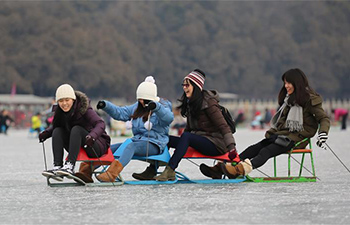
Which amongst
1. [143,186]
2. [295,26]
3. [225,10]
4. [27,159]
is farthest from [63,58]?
[143,186]

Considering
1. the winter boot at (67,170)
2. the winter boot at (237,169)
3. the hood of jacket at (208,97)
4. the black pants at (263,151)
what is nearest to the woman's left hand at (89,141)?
the winter boot at (67,170)

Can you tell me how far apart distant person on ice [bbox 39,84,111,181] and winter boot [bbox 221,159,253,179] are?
1130mm

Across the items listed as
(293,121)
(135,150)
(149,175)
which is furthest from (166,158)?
(293,121)

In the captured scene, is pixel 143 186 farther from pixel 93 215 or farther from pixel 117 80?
pixel 117 80

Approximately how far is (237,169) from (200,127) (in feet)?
1.92

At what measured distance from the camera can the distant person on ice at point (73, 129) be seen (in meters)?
8.04

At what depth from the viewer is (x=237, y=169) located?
26.8 ft

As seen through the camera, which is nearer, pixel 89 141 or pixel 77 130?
pixel 89 141

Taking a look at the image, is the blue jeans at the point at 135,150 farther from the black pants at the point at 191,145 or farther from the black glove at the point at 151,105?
the black glove at the point at 151,105

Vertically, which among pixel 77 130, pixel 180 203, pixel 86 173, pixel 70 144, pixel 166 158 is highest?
pixel 77 130

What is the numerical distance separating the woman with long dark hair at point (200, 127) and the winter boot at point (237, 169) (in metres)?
0.17

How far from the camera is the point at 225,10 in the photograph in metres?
83.7

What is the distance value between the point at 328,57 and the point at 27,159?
69.9m

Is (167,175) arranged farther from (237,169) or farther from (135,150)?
(237,169)
